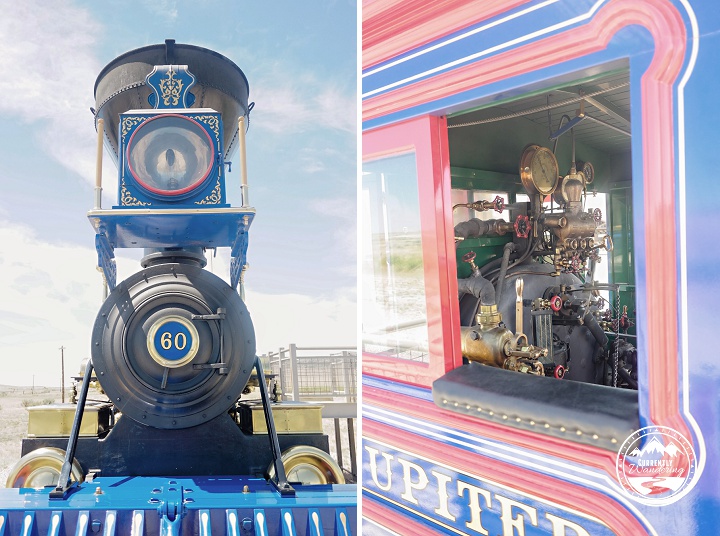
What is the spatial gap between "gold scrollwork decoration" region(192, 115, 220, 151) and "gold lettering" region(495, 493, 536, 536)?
253 centimetres

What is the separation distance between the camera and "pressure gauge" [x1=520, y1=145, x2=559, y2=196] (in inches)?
117

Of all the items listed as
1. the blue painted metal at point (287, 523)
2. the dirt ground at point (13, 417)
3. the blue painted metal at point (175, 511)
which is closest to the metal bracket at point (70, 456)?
the blue painted metal at point (175, 511)

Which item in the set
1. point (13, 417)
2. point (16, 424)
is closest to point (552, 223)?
A: point (16, 424)

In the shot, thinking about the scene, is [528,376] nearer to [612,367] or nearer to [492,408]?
[492,408]

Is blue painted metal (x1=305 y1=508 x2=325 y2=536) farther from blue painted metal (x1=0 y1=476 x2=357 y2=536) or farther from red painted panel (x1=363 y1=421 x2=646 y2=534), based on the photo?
red painted panel (x1=363 y1=421 x2=646 y2=534)

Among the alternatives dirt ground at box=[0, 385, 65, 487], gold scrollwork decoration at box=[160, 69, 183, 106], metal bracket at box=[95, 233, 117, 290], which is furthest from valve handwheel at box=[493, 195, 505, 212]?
dirt ground at box=[0, 385, 65, 487]

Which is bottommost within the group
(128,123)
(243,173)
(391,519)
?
(391,519)

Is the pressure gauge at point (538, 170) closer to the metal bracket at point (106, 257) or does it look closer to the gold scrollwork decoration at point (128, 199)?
the gold scrollwork decoration at point (128, 199)

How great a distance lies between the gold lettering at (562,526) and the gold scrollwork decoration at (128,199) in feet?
8.54

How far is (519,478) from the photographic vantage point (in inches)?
52.2

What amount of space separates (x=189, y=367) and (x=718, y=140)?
2.77m

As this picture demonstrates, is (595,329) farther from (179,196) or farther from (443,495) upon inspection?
(179,196)

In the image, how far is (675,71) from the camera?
1.05 metres

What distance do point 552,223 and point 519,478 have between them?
195cm
